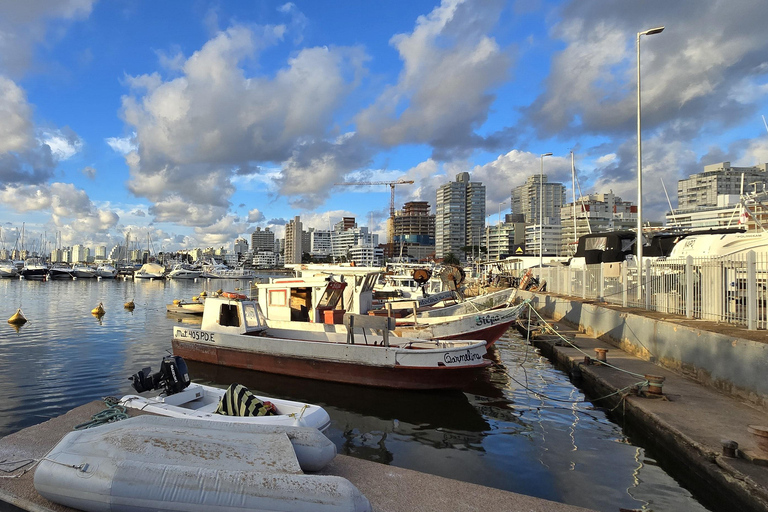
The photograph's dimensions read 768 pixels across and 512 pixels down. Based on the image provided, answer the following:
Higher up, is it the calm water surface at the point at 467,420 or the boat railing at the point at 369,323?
the boat railing at the point at 369,323

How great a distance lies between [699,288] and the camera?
40.3ft

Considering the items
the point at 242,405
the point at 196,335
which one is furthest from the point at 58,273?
the point at 242,405

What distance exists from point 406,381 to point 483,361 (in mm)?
2155

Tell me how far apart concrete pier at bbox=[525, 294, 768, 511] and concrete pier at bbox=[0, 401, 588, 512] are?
101 inches

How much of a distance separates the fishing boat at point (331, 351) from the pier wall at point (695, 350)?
463cm

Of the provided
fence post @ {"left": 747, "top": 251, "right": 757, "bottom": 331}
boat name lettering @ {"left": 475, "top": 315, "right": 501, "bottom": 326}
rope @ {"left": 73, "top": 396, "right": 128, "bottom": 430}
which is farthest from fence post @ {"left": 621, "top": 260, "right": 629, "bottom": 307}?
rope @ {"left": 73, "top": 396, "right": 128, "bottom": 430}

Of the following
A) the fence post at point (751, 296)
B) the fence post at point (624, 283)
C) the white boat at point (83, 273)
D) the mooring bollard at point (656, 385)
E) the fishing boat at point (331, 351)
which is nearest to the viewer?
the mooring bollard at point (656, 385)

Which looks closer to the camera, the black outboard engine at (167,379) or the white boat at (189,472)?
the white boat at (189,472)

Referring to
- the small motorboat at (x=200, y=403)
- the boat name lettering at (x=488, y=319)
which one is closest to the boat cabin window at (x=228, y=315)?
the small motorboat at (x=200, y=403)

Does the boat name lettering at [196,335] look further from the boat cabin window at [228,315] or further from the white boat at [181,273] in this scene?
the white boat at [181,273]

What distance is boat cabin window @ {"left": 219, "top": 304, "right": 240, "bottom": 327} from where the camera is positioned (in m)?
15.2

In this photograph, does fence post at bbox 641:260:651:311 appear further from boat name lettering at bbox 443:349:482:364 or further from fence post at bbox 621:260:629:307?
boat name lettering at bbox 443:349:482:364

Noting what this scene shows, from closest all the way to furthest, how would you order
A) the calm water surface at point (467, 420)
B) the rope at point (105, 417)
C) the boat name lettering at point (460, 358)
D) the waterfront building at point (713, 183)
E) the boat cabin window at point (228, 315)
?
1. the rope at point (105, 417)
2. the calm water surface at point (467, 420)
3. the boat name lettering at point (460, 358)
4. the boat cabin window at point (228, 315)
5. the waterfront building at point (713, 183)

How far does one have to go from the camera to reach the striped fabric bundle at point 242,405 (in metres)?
7.04
